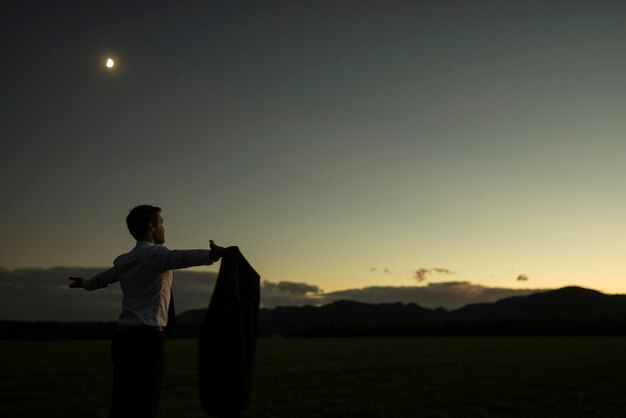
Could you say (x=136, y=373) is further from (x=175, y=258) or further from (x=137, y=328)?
(x=175, y=258)

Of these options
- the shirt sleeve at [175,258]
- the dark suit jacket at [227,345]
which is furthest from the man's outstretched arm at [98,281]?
the dark suit jacket at [227,345]

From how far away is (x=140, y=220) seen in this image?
570 centimetres

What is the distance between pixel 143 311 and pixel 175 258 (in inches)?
25.7

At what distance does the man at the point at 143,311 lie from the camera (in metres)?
5.38

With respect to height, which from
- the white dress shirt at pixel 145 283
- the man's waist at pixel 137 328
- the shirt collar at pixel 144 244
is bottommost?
the man's waist at pixel 137 328

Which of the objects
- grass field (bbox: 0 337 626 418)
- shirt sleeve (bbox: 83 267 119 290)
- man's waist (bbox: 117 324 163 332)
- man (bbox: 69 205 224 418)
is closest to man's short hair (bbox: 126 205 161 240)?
man (bbox: 69 205 224 418)

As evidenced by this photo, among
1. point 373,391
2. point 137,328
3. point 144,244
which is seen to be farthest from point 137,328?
point 373,391

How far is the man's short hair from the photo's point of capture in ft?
18.7

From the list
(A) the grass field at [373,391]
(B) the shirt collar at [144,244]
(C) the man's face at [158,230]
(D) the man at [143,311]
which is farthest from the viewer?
(A) the grass field at [373,391]

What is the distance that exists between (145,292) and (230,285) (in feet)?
2.55

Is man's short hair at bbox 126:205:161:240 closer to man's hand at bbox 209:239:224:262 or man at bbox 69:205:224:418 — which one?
man at bbox 69:205:224:418

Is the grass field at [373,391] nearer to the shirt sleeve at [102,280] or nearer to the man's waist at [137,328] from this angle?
the shirt sleeve at [102,280]

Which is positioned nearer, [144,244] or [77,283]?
[144,244]

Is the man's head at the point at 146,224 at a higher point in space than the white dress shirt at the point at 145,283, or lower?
higher
